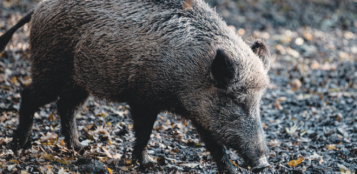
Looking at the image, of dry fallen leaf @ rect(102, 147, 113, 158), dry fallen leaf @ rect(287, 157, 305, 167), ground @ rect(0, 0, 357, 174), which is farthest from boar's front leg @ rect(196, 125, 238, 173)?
dry fallen leaf @ rect(102, 147, 113, 158)

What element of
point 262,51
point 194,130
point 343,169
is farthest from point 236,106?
point 194,130

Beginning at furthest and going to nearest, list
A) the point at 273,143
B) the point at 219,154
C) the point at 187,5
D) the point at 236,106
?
the point at 273,143
the point at 187,5
the point at 219,154
the point at 236,106

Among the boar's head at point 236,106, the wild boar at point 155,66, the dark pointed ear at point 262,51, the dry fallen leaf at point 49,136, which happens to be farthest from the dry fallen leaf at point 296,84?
the dry fallen leaf at point 49,136

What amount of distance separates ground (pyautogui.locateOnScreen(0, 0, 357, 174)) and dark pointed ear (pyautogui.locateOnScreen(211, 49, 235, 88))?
84 centimetres

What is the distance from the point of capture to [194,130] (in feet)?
20.9

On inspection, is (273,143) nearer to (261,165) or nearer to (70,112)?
(261,165)

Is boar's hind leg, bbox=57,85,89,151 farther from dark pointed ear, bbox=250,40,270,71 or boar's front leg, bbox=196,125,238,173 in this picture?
dark pointed ear, bbox=250,40,270,71

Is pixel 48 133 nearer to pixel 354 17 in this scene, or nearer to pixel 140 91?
pixel 140 91

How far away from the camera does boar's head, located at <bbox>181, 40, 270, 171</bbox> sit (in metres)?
4.10

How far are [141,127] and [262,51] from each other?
5.93ft

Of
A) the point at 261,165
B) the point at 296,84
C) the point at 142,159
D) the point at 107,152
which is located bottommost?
the point at 296,84

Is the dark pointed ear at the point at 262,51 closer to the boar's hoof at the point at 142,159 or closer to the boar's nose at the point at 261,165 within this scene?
the boar's nose at the point at 261,165

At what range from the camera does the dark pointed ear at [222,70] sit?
3949mm

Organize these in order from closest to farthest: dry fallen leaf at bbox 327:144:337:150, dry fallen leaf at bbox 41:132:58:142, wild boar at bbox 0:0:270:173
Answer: wild boar at bbox 0:0:270:173 → dry fallen leaf at bbox 41:132:58:142 → dry fallen leaf at bbox 327:144:337:150
